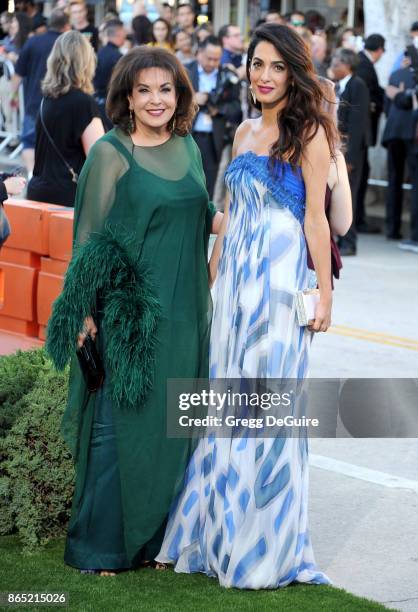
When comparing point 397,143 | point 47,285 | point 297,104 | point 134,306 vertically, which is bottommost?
point 47,285

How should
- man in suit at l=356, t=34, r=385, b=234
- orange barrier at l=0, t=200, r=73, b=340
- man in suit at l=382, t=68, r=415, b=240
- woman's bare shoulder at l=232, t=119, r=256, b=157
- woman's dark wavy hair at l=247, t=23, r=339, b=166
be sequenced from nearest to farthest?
woman's dark wavy hair at l=247, t=23, r=339, b=166, woman's bare shoulder at l=232, t=119, r=256, b=157, orange barrier at l=0, t=200, r=73, b=340, man in suit at l=382, t=68, r=415, b=240, man in suit at l=356, t=34, r=385, b=234

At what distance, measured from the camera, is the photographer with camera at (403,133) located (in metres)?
13.4

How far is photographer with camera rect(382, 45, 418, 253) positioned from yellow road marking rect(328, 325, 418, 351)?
13.1 ft

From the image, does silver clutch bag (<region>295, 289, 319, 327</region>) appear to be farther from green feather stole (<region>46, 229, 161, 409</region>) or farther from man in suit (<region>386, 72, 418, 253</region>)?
man in suit (<region>386, 72, 418, 253</region>)

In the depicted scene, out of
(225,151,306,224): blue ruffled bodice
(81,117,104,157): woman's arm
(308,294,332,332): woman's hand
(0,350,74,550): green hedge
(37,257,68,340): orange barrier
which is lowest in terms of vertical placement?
(0,350,74,550): green hedge

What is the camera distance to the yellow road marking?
364 inches

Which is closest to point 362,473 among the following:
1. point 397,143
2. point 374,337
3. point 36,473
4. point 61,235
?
point 36,473

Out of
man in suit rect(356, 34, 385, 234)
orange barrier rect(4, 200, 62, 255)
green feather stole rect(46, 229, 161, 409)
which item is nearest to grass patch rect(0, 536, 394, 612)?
green feather stole rect(46, 229, 161, 409)

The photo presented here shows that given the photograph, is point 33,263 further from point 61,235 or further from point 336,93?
point 336,93

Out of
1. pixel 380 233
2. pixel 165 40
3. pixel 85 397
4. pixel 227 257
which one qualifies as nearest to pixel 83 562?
pixel 85 397

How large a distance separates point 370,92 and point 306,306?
10.7 meters

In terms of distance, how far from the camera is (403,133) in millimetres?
13742

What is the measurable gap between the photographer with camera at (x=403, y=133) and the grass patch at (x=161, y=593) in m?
8.99

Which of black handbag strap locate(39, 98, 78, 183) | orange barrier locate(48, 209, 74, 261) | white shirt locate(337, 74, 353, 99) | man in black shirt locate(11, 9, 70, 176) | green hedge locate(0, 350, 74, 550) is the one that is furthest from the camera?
man in black shirt locate(11, 9, 70, 176)
